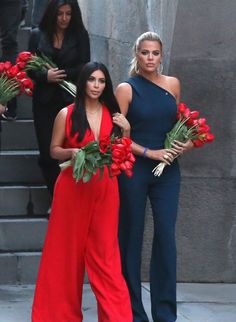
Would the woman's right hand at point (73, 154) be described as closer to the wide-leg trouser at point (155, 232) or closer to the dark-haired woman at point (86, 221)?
the dark-haired woman at point (86, 221)

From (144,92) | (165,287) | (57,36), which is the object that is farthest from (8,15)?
(165,287)

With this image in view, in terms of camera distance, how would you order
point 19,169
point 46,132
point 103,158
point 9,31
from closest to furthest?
point 103,158, point 46,132, point 19,169, point 9,31

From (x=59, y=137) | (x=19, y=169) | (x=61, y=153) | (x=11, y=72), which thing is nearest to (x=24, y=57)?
(x=11, y=72)

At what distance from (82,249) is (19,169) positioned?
2.36 meters

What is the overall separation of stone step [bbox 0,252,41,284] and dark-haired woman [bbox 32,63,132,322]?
140 cm

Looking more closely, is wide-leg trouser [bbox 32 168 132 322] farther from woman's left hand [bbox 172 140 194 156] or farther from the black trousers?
the black trousers

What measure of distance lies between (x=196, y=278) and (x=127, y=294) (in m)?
1.78

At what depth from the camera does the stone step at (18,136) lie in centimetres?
946

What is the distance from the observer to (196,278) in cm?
862

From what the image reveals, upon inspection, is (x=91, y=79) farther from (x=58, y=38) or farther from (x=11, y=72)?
(x=58, y=38)

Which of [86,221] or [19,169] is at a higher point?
[86,221]

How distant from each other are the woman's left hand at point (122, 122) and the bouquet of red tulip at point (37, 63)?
0.73m

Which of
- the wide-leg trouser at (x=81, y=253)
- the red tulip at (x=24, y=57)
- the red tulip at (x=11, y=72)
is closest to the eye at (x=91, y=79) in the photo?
the wide-leg trouser at (x=81, y=253)

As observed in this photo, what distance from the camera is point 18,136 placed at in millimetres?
9516
